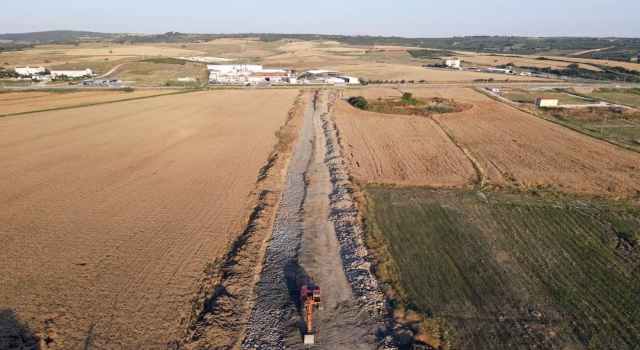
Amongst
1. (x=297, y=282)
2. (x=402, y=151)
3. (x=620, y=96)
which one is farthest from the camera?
(x=620, y=96)

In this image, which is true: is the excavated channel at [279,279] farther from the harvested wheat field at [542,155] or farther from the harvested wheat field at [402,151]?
the harvested wheat field at [542,155]

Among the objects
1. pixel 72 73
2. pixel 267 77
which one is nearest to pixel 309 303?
pixel 267 77

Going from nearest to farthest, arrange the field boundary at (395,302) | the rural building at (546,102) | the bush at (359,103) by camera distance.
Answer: the field boundary at (395,302) < the bush at (359,103) < the rural building at (546,102)

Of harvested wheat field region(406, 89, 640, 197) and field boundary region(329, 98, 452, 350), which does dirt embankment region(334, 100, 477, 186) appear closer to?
harvested wheat field region(406, 89, 640, 197)

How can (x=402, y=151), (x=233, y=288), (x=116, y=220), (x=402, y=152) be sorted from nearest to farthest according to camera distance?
(x=233, y=288) < (x=116, y=220) < (x=402, y=152) < (x=402, y=151)

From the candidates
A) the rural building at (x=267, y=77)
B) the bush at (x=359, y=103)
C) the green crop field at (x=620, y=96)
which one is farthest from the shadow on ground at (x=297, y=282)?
the rural building at (x=267, y=77)

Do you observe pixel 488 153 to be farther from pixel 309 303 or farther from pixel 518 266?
pixel 309 303

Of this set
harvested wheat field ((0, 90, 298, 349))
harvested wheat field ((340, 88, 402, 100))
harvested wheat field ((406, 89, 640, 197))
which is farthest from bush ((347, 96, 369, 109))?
harvested wheat field ((0, 90, 298, 349))
